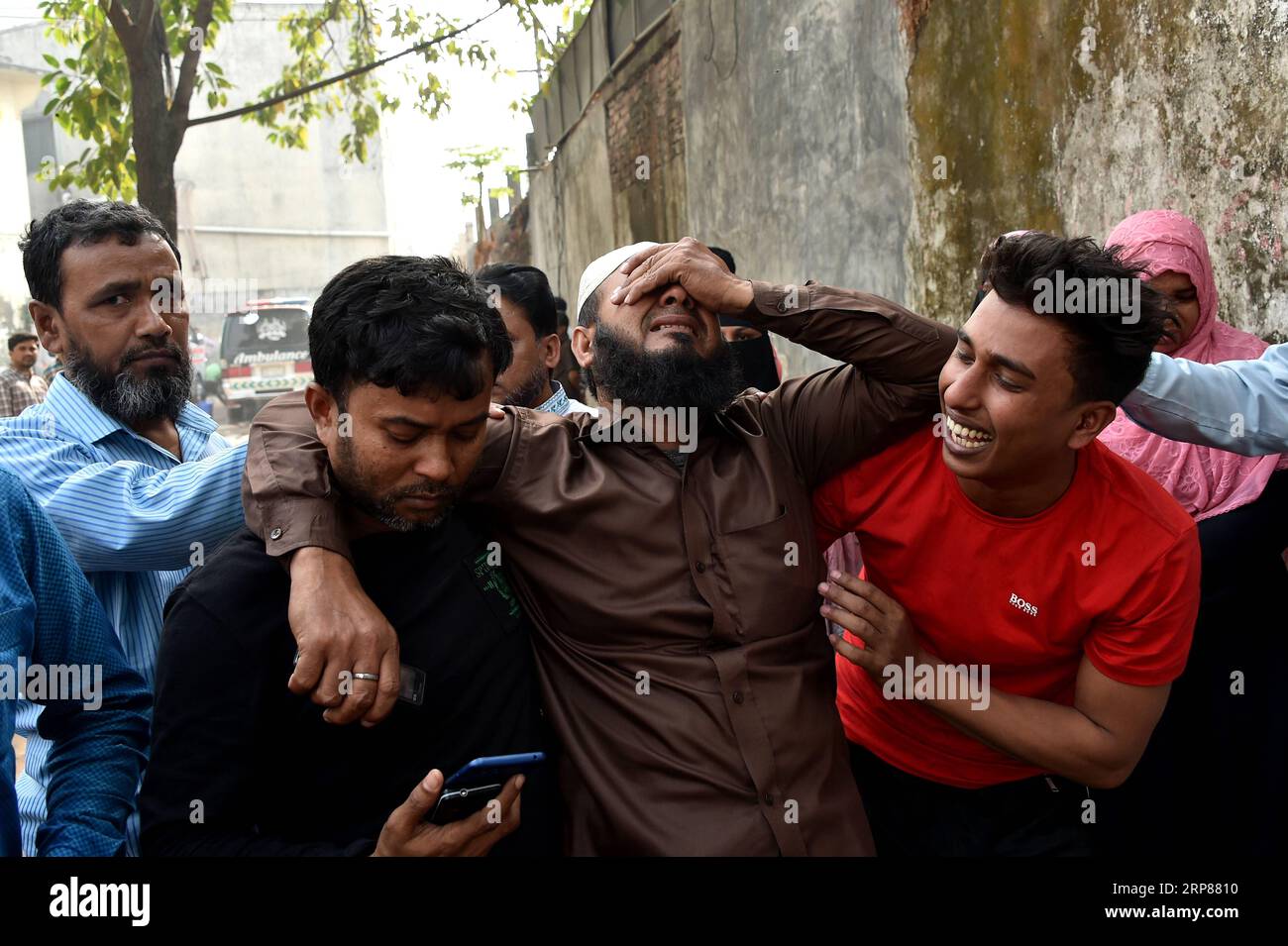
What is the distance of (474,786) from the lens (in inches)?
73.7

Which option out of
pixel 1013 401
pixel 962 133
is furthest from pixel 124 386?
pixel 962 133

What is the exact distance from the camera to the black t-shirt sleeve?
6.00 ft

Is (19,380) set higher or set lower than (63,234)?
lower

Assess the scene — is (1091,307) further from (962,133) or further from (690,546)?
(962,133)

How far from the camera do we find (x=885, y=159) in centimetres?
618

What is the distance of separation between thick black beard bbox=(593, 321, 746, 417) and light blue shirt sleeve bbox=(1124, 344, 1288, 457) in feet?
3.17

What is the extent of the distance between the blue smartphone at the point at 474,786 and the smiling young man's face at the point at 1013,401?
3.76 feet

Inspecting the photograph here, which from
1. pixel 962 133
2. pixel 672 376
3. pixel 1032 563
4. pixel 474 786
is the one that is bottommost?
pixel 474 786

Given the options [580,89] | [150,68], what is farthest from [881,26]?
[580,89]

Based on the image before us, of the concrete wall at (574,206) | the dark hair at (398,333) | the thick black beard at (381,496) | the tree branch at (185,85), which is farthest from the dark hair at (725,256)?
the concrete wall at (574,206)

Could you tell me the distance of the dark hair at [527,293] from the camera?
14.3ft

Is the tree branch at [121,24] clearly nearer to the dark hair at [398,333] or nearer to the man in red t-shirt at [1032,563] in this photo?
the dark hair at [398,333]

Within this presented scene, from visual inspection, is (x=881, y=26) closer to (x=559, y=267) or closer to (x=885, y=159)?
(x=885, y=159)

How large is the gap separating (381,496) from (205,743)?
21.1 inches
